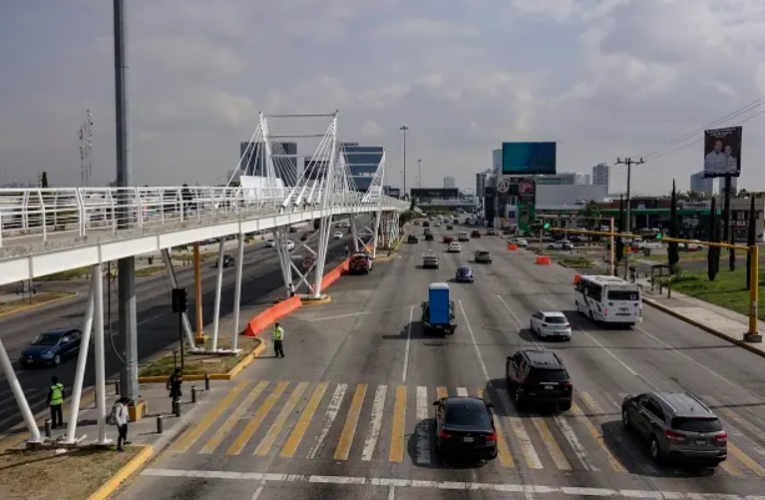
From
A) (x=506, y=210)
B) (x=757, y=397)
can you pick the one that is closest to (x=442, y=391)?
(x=757, y=397)

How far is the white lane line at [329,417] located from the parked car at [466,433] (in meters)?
3.08

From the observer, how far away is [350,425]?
19781mm

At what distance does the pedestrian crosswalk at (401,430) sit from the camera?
1731 cm

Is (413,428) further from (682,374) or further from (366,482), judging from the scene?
(682,374)

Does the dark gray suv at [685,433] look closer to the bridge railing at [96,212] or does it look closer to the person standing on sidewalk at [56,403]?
the bridge railing at [96,212]

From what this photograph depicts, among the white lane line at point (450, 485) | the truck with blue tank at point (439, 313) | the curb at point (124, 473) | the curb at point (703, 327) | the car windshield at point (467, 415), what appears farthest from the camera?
the truck with blue tank at point (439, 313)

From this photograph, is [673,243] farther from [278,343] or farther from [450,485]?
[450,485]

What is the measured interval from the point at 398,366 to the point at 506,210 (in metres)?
142

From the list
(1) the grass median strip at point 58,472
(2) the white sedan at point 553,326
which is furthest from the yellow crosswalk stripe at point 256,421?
(2) the white sedan at point 553,326

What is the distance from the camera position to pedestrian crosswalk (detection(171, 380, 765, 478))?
56.8ft

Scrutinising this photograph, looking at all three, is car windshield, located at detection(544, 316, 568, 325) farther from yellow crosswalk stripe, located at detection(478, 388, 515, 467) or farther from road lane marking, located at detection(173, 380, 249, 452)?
road lane marking, located at detection(173, 380, 249, 452)

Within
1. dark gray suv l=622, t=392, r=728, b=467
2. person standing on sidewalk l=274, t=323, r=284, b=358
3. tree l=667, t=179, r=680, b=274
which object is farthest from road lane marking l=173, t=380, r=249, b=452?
tree l=667, t=179, r=680, b=274

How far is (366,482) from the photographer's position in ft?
51.4

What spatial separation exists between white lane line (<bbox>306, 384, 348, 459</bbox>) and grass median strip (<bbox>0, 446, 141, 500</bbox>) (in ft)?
14.1
